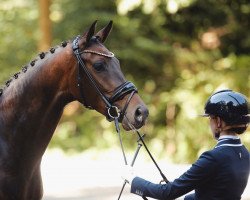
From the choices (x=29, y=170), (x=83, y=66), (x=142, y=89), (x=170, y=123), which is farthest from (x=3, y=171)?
(x=142, y=89)

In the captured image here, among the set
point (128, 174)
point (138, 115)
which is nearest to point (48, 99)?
point (138, 115)

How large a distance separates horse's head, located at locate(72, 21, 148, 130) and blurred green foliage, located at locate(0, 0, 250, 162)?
29.4ft

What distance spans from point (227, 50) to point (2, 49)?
20.0 ft

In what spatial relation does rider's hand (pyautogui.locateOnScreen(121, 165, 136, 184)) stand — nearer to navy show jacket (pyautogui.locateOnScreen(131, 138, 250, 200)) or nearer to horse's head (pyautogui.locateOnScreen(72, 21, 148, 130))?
navy show jacket (pyautogui.locateOnScreen(131, 138, 250, 200))

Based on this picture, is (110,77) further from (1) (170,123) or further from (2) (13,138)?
(1) (170,123)

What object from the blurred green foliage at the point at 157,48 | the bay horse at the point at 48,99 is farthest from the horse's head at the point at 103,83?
the blurred green foliage at the point at 157,48

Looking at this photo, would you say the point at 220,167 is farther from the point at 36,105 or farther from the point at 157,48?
the point at 157,48

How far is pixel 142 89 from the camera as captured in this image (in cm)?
1487

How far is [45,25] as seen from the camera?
1335cm

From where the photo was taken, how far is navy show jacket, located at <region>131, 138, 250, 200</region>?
285 cm

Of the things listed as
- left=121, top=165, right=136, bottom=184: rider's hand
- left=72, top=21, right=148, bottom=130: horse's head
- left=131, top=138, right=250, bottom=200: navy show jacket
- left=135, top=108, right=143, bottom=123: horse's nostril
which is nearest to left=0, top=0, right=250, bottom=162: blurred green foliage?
left=72, top=21, right=148, bottom=130: horse's head

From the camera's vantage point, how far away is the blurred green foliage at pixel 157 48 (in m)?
13.3

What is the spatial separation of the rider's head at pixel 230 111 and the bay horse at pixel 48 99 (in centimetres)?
77

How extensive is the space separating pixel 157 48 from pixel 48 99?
34.0ft
